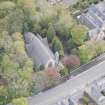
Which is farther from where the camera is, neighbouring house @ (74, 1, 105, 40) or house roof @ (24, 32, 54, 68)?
neighbouring house @ (74, 1, 105, 40)

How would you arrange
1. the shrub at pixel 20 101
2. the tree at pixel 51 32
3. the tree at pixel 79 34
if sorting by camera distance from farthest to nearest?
the tree at pixel 51 32 < the tree at pixel 79 34 < the shrub at pixel 20 101

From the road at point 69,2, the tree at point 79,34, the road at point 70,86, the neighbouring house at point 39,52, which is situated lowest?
the road at point 70,86

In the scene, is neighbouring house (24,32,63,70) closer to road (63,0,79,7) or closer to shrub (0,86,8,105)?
shrub (0,86,8,105)

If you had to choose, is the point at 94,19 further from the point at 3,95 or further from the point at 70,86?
the point at 3,95

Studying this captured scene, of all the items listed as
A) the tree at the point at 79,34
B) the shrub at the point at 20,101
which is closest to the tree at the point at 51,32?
the tree at the point at 79,34

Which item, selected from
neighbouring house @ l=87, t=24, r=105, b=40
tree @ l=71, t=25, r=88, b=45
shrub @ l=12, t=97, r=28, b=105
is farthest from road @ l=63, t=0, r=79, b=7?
shrub @ l=12, t=97, r=28, b=105

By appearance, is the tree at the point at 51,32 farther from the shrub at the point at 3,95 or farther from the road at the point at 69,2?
the shrub at the point at 3,95

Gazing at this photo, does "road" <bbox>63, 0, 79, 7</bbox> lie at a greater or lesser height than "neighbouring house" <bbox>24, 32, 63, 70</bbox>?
greater
